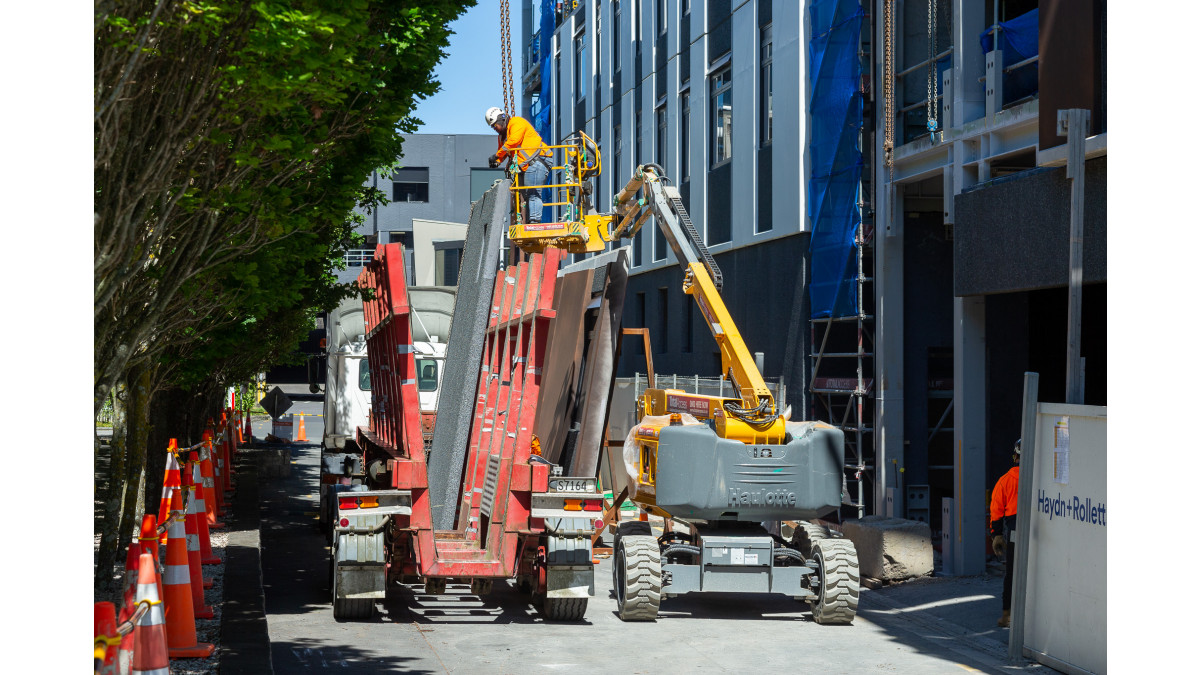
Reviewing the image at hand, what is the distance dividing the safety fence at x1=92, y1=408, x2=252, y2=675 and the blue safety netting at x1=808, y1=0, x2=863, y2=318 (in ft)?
31.7

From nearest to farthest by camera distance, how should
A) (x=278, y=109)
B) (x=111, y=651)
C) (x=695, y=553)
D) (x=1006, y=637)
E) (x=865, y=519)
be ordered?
(x=111, y=651) < (x=278, y=109) < (x=1006, y=637) < (x=695, y=553) < (x=865, y=519)

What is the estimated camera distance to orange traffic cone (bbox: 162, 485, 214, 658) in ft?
32.5

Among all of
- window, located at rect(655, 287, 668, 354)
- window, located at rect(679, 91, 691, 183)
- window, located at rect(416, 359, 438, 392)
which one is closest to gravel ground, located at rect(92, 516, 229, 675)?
window, located at rect(416, 359, 438, 392)

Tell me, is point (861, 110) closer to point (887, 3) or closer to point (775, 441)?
point (887, 3)

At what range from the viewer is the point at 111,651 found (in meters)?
5.88

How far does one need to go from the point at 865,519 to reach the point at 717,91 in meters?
11.9

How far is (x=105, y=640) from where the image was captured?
5.64 meters

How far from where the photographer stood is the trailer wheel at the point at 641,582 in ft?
41.4

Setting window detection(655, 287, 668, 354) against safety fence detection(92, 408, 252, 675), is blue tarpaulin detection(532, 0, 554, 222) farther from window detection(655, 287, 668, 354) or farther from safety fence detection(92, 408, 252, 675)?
safety fence detection(92, 408, 252, 675)

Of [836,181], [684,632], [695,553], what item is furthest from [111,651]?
[836,181]

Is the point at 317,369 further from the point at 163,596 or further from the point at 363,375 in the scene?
the point at 163,596

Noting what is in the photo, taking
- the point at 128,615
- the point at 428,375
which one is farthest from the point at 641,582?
the point at 428,375

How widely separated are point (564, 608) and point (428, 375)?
31.4 ft

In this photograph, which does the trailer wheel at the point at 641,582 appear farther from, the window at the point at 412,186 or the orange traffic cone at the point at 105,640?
the window at the point at 412,186
